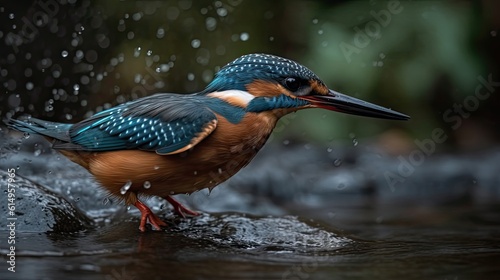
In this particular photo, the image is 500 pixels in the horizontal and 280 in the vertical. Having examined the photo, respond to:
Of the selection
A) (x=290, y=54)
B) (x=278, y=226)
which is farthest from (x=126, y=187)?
(x=290, y=54)

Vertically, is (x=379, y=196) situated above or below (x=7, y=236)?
above

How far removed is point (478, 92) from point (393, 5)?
1.22 m

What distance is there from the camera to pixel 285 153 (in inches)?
267

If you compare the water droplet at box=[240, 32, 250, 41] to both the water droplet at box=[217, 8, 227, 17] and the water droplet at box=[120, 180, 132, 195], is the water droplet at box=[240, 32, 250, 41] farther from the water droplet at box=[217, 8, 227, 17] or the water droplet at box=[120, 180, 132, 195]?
the water droplet at box=[120, 180, 132, 195]

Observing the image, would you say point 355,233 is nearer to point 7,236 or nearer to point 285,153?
point 7,236

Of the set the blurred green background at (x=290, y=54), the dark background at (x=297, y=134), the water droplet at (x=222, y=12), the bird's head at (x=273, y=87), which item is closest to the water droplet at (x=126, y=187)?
the dark background at (x=297, y=134)

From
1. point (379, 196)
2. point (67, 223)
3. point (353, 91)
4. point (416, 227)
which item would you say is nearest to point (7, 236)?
point (67, 223)

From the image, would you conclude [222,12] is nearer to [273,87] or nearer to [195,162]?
[273,87]

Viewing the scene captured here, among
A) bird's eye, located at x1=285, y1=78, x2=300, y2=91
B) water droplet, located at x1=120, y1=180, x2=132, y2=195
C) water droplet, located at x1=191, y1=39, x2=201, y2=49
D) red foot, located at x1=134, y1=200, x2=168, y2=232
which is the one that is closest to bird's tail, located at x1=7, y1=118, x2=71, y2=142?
water droplet, located at x1=120, y1=180, x2=132, y2=195

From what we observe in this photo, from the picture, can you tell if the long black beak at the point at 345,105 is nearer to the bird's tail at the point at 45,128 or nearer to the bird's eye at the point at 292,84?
the bird's eye at the point at 292,84

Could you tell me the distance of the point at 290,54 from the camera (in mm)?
7863

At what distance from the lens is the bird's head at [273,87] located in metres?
3.77

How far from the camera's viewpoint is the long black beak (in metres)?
3.83

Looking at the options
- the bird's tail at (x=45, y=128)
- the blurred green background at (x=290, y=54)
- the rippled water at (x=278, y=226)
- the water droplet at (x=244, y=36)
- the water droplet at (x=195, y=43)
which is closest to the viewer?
the rippled water at (x=278, y=226)
